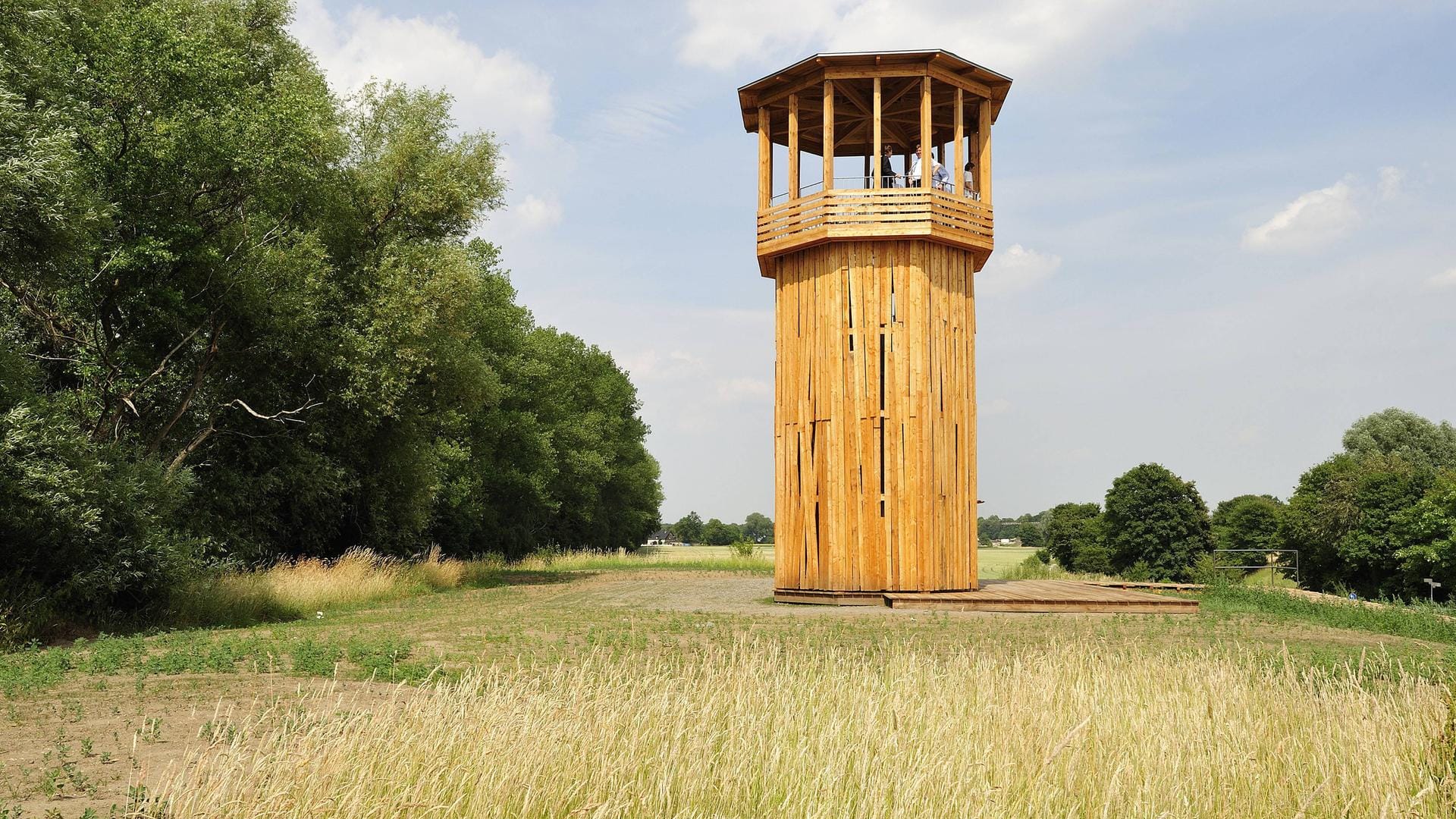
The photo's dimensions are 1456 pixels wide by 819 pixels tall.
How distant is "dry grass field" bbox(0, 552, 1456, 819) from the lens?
5.11 m

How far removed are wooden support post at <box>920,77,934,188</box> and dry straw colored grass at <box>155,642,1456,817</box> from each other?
38.3ft

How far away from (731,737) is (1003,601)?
10924mm

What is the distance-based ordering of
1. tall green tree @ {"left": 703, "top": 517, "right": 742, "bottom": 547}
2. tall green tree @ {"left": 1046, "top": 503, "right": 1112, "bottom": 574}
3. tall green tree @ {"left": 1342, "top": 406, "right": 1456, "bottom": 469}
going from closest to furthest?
tall green tree @ {"left": 1046, "top": 503, "right": 1112, "bottom": 574}
tall green tree @ {"left": 1342, "top": 406, "right": 1456, "bottom": 469}
tall green tree @ {"left": 703, "top": 517, "right": 742, "bottom": 547}

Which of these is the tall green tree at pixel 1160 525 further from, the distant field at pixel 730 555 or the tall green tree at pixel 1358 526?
the tall green tree at pixel 1358 526

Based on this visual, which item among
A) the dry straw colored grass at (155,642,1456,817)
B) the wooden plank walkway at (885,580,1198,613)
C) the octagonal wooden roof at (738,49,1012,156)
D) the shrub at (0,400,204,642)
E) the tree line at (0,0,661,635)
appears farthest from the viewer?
the octagonal wooden roof at (738,49,1012,156)

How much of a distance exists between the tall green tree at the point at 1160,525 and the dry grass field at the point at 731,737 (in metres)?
21.7

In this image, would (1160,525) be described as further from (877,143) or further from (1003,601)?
(877,143)

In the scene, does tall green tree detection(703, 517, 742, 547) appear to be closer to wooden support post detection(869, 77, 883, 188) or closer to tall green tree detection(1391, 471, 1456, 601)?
tall green tree detection(1391, 471, 1456, 601)

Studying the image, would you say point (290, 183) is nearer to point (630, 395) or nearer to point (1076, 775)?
point (1076, 775)

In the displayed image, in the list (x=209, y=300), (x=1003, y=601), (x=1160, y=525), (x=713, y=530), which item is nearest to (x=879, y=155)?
(x=1003, y=601)

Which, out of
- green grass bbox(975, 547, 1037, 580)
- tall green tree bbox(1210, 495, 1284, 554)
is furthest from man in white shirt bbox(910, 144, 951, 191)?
tall green tree bbox(1210, 495, 1284, 554)

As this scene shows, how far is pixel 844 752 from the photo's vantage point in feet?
17.9

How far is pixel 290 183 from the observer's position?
20906 mm

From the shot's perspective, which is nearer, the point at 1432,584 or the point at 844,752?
the point at 844,752
